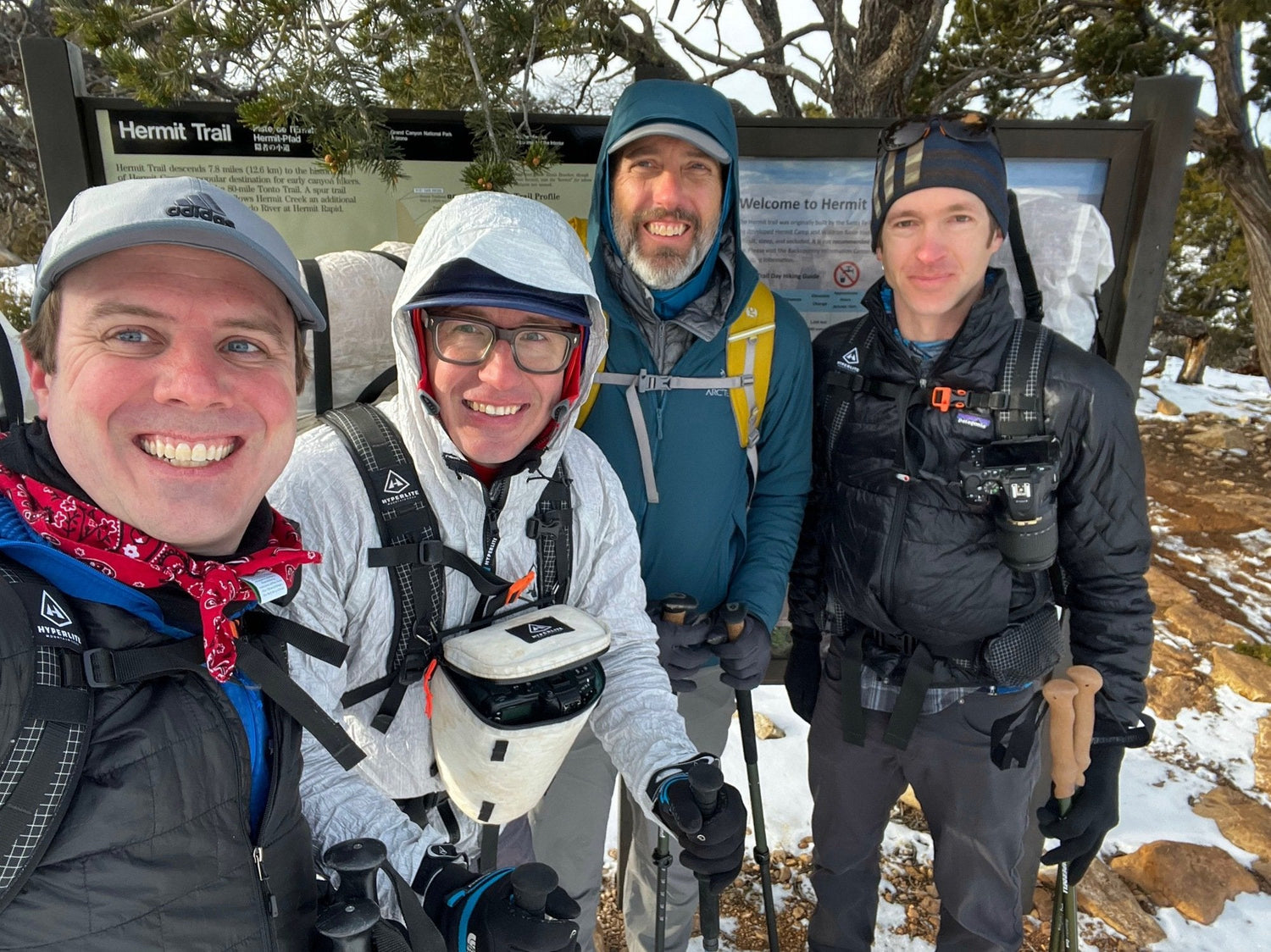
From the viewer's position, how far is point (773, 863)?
3943 mm

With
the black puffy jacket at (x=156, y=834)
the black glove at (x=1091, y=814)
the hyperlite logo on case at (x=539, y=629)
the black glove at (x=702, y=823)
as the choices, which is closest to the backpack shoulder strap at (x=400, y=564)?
the hyperlite logo on case at (x=539, y=629)

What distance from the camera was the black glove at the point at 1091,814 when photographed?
2.62 meters

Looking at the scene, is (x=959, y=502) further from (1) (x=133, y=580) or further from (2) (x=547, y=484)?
(1) (x=133, y=580)

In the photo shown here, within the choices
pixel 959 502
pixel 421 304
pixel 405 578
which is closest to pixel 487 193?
pixel 421 304

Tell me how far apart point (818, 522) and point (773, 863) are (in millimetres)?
2213

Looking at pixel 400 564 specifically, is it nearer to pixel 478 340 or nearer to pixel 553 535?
pixel 553 535

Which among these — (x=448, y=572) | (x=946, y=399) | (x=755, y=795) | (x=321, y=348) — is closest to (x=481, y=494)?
(x=448, y=572)

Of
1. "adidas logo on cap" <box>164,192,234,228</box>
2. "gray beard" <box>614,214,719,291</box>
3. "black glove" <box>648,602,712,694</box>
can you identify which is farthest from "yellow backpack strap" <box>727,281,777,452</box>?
"adidas logo on cap" <box>164,192,234,228</box>

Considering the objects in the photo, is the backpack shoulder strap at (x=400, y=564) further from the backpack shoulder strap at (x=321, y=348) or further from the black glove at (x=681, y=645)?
the black glove at (x=681, y=645)

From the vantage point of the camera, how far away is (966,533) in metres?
2.49

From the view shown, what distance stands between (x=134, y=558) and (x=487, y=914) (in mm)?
958

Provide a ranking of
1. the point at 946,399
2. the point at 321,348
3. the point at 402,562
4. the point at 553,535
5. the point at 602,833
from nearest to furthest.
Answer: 1. the point at 402,562
2. the point at 553,535
3. the point at 321,348
4. the point at 946,399
5. the point at 602,833

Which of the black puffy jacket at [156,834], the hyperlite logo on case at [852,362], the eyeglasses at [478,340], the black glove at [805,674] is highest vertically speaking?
the eyeglasses at [478,340]

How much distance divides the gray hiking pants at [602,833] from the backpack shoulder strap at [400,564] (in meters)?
1.11
